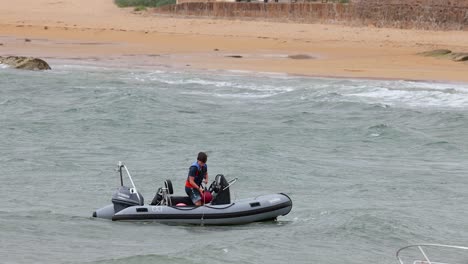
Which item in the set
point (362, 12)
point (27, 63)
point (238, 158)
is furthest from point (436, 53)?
point (238, 158)

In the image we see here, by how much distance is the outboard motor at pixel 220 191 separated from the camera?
1534 cm

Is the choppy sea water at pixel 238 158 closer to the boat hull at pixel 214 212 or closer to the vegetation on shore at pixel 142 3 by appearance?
the boat hull at pixel 214 212

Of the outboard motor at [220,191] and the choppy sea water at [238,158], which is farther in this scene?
the outboard motor at [220,191]

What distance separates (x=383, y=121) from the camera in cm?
2577

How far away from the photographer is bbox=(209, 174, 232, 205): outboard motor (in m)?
15.3

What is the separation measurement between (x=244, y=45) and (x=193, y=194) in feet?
88.5

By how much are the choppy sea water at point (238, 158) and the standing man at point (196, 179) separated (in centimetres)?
49

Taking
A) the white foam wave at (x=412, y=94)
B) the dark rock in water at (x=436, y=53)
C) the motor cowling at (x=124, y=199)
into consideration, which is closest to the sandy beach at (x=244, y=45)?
the dark rock in water at (x=436, y=53)

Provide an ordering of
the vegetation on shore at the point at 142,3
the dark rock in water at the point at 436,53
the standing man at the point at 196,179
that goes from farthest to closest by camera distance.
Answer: the vegetation on shore at the point at 142,3
the dark rock in water at the point at 436,53
the standing man at the point at 196,179

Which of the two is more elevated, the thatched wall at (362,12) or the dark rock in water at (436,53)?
the thatched wall at (362,12)

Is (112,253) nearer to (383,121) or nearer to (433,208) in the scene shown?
(433,208)

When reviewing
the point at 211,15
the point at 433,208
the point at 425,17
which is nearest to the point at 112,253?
the point at 433,208

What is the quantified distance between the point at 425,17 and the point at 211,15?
11.7m

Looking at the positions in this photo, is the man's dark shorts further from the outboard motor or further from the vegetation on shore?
the vegetation on shore
